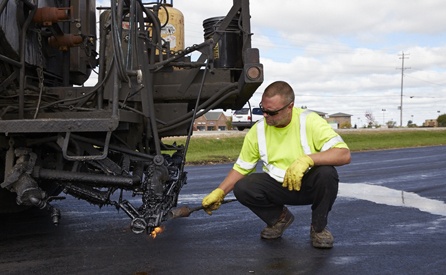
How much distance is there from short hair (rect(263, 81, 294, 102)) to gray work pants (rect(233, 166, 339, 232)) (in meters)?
0.58

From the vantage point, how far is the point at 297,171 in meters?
4.39

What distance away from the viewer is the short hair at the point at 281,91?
4566 mm

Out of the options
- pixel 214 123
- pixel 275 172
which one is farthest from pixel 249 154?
pixel 214 123

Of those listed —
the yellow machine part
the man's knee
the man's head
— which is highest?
the yellow machine part

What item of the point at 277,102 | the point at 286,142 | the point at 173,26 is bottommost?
the point at 286,142

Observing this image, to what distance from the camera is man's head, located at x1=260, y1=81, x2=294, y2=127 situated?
15.0 feet

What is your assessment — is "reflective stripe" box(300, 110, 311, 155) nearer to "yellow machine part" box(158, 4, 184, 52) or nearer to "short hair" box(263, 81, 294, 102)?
"short hair" box(263, 81, 294, 102)

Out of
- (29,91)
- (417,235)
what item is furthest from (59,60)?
(417,235)

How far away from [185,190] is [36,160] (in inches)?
162

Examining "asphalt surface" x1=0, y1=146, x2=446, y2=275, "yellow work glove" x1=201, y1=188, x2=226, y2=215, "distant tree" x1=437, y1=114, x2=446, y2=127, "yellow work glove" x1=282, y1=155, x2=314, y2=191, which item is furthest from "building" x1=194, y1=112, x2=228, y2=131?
"yellow work glove" x1=282, y1=155, x2=314, y2=191

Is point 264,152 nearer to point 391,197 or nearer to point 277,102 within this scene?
point 277,102

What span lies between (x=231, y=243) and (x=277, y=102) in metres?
→ 1.19

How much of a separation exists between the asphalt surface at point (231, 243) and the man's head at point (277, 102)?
1.00 meters

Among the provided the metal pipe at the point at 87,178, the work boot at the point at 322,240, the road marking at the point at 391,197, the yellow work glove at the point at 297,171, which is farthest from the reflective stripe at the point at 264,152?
the road marking at the point at 391,197
